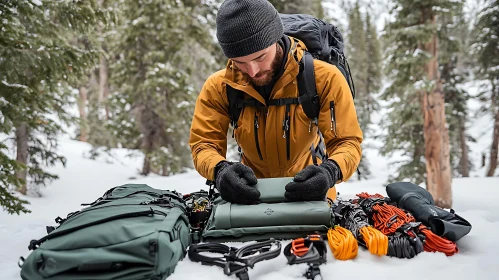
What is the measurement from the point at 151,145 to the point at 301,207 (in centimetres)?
1341

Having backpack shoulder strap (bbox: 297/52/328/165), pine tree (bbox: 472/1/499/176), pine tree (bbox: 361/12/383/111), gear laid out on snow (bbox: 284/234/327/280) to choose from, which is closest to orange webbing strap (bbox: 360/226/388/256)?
gear laid out on snow (bbox: 284/234/327/280)

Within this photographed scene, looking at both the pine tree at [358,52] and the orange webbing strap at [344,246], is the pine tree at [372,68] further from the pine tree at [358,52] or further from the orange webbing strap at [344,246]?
the orange webbing strap at [344,246]

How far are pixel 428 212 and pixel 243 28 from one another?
1894 millimetres

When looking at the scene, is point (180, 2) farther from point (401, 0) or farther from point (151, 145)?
point (401, 0)

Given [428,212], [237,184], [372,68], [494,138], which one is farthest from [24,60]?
[372,68]

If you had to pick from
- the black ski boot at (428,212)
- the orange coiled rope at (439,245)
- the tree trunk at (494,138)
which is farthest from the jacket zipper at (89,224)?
the tree trunk at (494,138)

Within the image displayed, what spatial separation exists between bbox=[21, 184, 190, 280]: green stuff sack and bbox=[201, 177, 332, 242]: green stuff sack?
1.02 feet

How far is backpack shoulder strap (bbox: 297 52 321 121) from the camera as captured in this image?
2.93 m

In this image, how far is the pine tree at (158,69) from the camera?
42.7ft

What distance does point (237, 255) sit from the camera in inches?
77.2

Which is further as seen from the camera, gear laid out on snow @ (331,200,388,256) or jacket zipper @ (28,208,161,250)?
gear laid out on snow @ (331,200,388,256)

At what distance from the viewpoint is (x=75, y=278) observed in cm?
169

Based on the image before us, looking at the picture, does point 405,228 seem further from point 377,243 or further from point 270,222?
point 270,222

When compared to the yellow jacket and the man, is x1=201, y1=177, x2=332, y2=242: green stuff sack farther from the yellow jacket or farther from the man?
the yellow jacket
